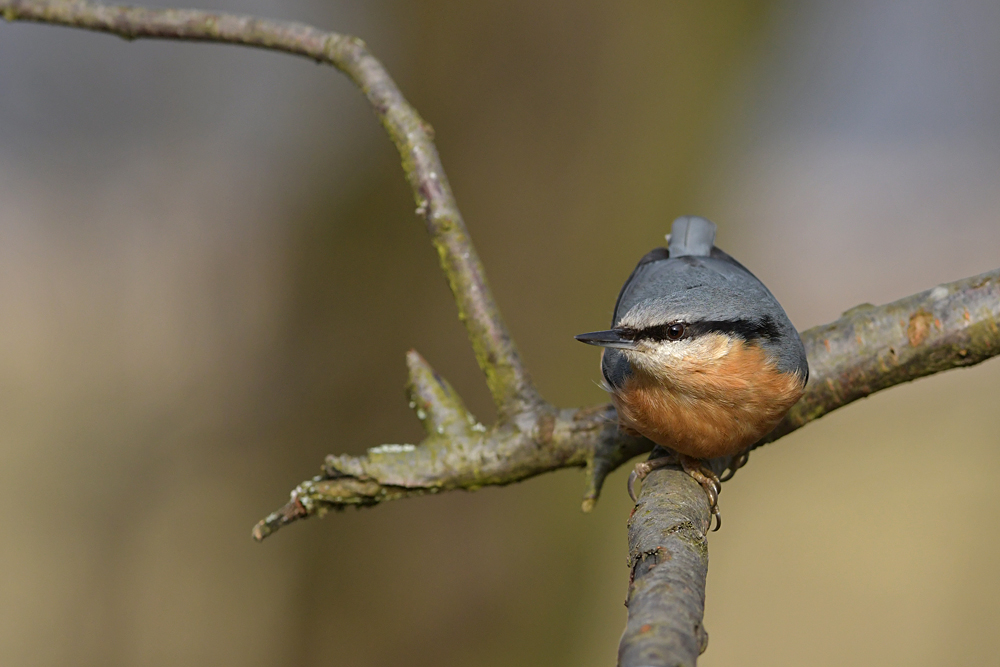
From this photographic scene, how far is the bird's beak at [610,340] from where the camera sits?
1.89 m

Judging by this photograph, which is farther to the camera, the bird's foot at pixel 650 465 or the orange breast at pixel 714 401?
the bird's foot at pixel 650 465

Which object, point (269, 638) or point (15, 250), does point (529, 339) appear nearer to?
point (269, 638)

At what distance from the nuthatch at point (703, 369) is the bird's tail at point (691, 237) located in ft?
1.97

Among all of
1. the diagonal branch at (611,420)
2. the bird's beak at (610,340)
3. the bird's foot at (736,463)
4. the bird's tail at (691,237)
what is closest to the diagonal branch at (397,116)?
the diagonal branch at (611,420)

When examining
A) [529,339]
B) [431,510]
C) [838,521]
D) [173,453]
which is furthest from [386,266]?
[838,521]

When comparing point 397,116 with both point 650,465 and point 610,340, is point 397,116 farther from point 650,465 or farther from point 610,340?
point 650,465

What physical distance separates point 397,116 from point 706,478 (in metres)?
1.20

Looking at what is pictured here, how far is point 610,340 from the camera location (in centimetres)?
190

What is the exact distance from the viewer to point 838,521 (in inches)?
195

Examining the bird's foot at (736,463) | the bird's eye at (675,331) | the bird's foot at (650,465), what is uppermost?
the bird's eye at (675,331)

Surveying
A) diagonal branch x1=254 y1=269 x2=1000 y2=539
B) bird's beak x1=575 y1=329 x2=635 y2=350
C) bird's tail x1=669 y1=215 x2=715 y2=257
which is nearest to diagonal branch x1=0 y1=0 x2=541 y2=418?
diagonal branch x1=254 y1=269 x2=1000 y2=539

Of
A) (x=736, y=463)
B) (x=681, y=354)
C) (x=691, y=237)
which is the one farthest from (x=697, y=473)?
(x=691, y=237)

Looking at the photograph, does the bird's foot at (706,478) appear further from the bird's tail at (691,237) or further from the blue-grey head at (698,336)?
the bird's tail at (691,237)

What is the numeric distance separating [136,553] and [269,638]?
78 centimetres
